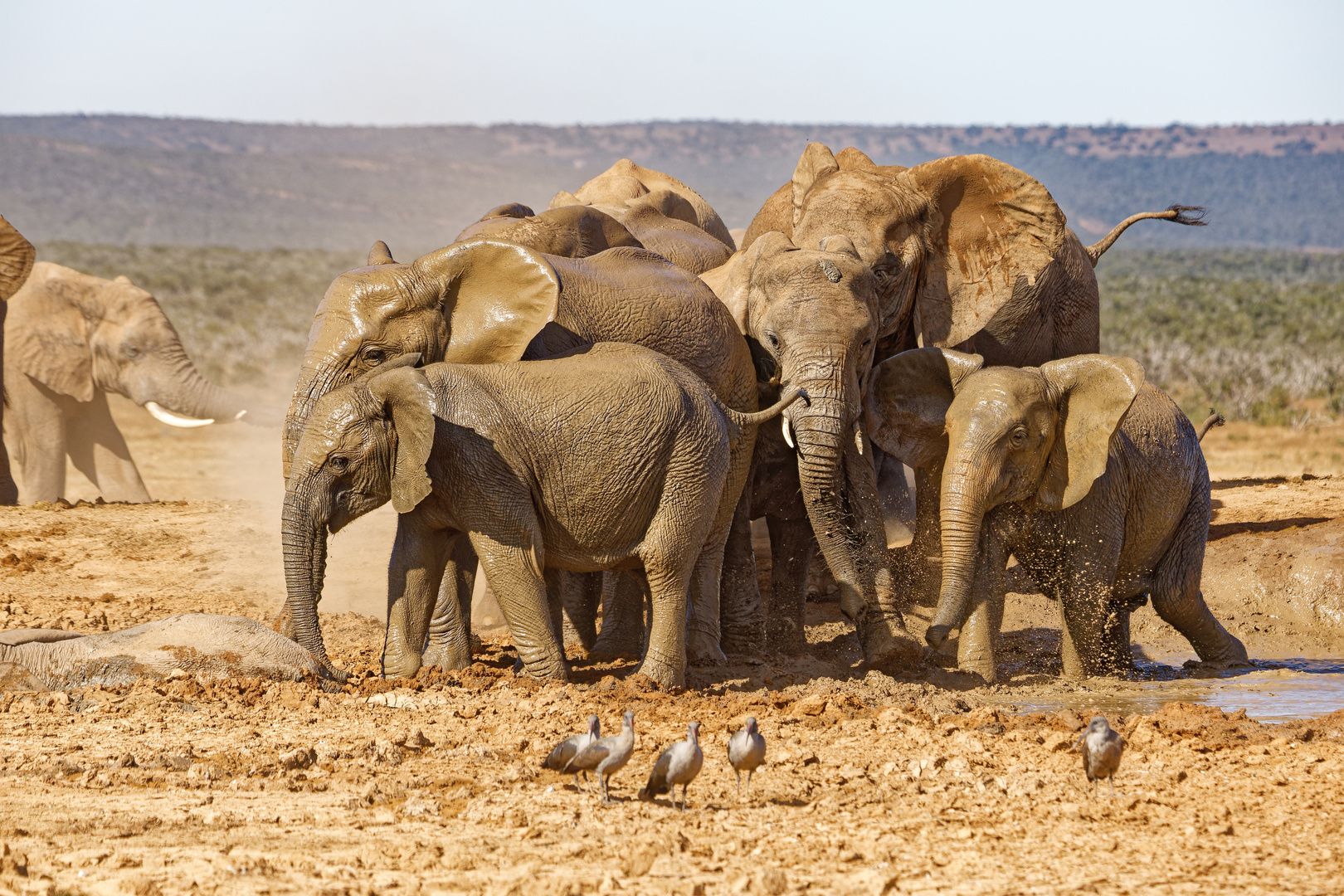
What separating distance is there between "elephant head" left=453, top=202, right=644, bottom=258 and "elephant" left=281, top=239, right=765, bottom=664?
0.98 meters

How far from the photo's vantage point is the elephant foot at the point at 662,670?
710 cm

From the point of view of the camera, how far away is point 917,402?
8.14 meters

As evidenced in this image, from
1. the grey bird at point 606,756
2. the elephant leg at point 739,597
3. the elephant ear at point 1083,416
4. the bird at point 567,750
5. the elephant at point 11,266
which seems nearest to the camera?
the grey bird at point 606,756

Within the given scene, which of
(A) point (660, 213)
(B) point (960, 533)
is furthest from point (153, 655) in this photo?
(A) point (660, 213)

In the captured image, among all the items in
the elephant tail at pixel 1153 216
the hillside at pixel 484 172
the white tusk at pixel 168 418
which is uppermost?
the hillside at pixel 484 172

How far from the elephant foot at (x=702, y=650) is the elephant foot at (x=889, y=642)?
2.54ft

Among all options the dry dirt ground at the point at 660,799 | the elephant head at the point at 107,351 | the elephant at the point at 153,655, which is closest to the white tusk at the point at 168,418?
the elephant head at the point at 107,351

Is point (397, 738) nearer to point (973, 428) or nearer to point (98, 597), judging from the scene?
point (973, 428)

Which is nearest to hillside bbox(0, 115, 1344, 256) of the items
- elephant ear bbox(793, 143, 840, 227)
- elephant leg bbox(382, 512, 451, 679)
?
elephant ear bbox(793, 143, 840, 227)

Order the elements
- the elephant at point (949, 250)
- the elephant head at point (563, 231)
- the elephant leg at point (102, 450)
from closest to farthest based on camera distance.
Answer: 1. the elephant head at point (563, 231)
2. the elephant at point (949, 250)
3. the elephant leg at point (102, 450)

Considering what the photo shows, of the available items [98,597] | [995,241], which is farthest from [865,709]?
[98,597]

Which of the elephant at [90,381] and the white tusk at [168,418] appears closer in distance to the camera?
the elephant at [90,381]

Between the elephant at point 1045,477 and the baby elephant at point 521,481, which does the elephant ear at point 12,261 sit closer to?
the baby elephant at point 521,481

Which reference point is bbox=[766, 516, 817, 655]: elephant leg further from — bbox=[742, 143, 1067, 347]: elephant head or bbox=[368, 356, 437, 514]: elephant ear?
bbox=[368, 356, 437, 514]: elephant ear
